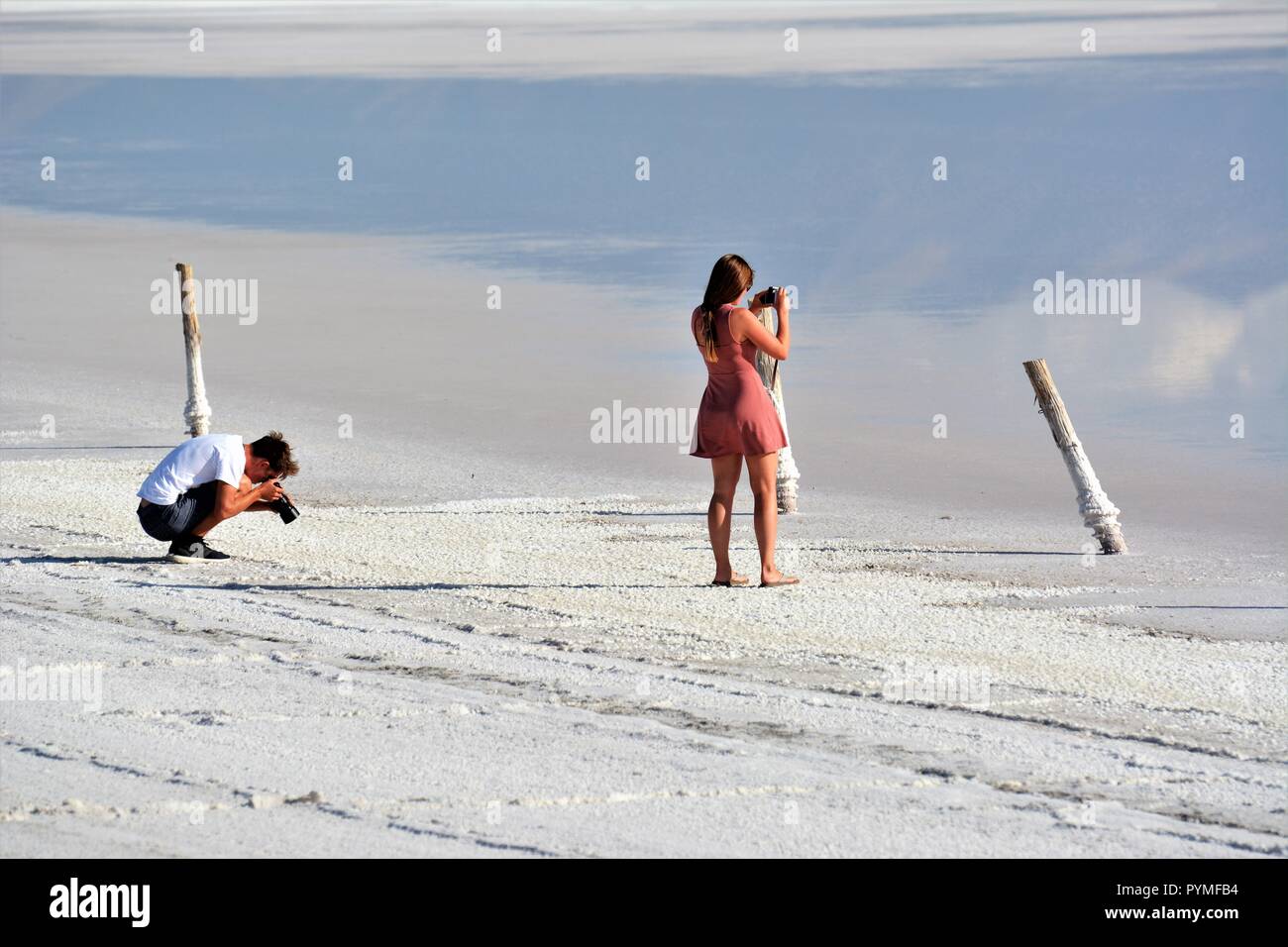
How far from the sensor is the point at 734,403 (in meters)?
10.5

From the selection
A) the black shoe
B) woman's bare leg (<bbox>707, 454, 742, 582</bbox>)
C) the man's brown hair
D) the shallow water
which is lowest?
the black shoe

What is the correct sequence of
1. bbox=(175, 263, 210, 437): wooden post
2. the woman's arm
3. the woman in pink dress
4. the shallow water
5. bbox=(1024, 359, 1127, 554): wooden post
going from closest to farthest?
the woman's arm → the woman in pink dress → bbox=(1024, 359, 1127, 554): wooden post → bbox=(175, 263, 210, 437): wooden post → the shallow water

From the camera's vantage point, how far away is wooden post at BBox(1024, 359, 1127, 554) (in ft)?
40.5

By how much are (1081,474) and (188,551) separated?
5466mm

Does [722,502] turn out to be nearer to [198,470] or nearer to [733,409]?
[733,409]

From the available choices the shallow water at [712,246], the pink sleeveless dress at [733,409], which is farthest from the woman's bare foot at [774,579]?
the shallow water at [712,246]

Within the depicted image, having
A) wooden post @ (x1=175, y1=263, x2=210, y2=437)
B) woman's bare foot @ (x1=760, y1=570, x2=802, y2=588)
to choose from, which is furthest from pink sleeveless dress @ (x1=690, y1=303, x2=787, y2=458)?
wooden post @ (x1=175, y1=263, x2=210, y2=437)

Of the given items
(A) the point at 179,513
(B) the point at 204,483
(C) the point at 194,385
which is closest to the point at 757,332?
Answer: (B) the point at 204,483

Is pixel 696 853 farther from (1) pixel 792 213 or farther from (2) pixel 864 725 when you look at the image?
(1) pixel 792 213

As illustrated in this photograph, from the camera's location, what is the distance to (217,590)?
35.3 ft

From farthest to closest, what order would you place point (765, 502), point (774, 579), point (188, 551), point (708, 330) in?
point (188, 551)
point (774, 579)
point (765, 502)
point (708, 330)

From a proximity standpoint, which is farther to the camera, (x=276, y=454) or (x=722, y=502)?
(x=276, y=454)

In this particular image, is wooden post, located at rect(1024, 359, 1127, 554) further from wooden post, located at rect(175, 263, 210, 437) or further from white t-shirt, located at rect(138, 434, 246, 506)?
wooden post, located at rect(175, 263, 210, 437)

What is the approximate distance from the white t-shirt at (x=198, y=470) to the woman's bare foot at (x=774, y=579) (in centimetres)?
304
